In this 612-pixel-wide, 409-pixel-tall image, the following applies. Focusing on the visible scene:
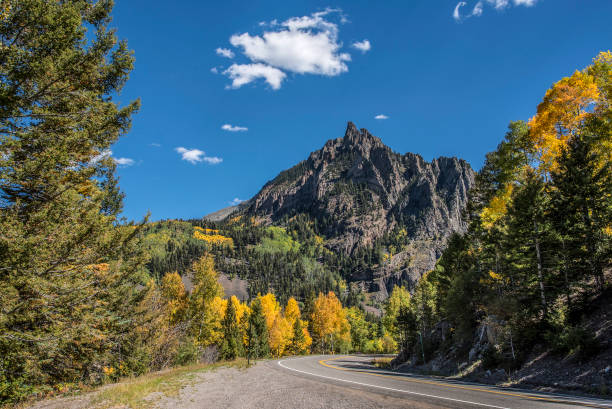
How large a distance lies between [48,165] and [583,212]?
72.1 ft

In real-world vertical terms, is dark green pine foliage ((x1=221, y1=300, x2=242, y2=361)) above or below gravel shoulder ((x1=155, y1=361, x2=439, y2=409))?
below

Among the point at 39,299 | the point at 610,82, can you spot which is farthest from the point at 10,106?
the point at 610,82

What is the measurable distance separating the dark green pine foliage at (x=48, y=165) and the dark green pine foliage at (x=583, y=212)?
2044 centimetres

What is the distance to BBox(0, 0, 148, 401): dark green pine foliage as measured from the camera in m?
7.68

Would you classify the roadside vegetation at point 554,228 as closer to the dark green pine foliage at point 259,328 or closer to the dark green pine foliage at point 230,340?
the dark green pine foliage at point 230,340

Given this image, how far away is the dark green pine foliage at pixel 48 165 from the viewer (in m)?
7.68

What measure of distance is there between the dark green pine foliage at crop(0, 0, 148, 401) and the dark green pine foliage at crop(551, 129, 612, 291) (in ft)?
67.0

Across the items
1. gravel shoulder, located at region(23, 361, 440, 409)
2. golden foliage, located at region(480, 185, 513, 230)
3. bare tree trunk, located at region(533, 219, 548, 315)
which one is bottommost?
gravel shoulder, located at region(23, 361, 440, 409)

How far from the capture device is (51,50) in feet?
27.0

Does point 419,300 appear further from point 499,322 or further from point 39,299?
point 39,299

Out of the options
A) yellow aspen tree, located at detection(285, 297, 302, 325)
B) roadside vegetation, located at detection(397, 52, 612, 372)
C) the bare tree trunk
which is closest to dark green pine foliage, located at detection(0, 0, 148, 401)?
roadside vegetation, located at detection(397, 52, 612, 372)

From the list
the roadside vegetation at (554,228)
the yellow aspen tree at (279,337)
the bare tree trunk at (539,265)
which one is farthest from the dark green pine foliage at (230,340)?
the bare tree trunk at (539,265)

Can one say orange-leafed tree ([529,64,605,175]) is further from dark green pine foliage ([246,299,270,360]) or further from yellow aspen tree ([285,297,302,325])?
yellow aspen tree ([285,297,302,325])

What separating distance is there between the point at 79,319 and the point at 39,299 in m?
2.26
